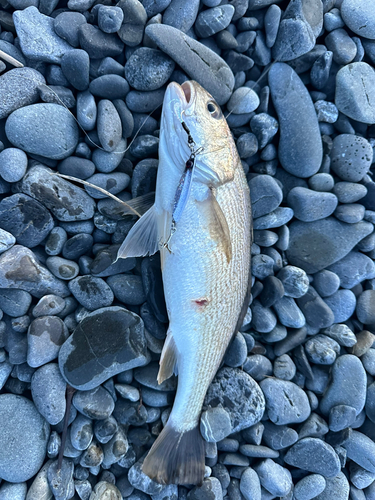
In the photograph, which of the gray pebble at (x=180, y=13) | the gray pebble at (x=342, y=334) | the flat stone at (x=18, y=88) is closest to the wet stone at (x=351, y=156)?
the gray pebble at (x=342, y=334)

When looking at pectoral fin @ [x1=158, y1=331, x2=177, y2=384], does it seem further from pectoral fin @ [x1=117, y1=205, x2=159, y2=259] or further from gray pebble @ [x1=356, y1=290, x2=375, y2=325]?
gray pebble @ [x1=356, y1=290, x2=375, y2=325]

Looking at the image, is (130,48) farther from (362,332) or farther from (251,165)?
(362,332)

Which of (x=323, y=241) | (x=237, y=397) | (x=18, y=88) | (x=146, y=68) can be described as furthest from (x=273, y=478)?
(x=18, y=88)

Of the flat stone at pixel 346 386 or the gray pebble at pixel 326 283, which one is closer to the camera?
the flat stone at pixel 346 386

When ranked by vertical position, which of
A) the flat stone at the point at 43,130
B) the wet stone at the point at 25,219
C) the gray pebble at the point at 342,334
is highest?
the flat stone at the point at 43,130

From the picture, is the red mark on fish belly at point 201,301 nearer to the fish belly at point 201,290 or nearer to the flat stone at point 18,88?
the fish belly at point 201,290

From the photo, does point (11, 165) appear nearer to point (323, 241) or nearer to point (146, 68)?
point (146, 68)
